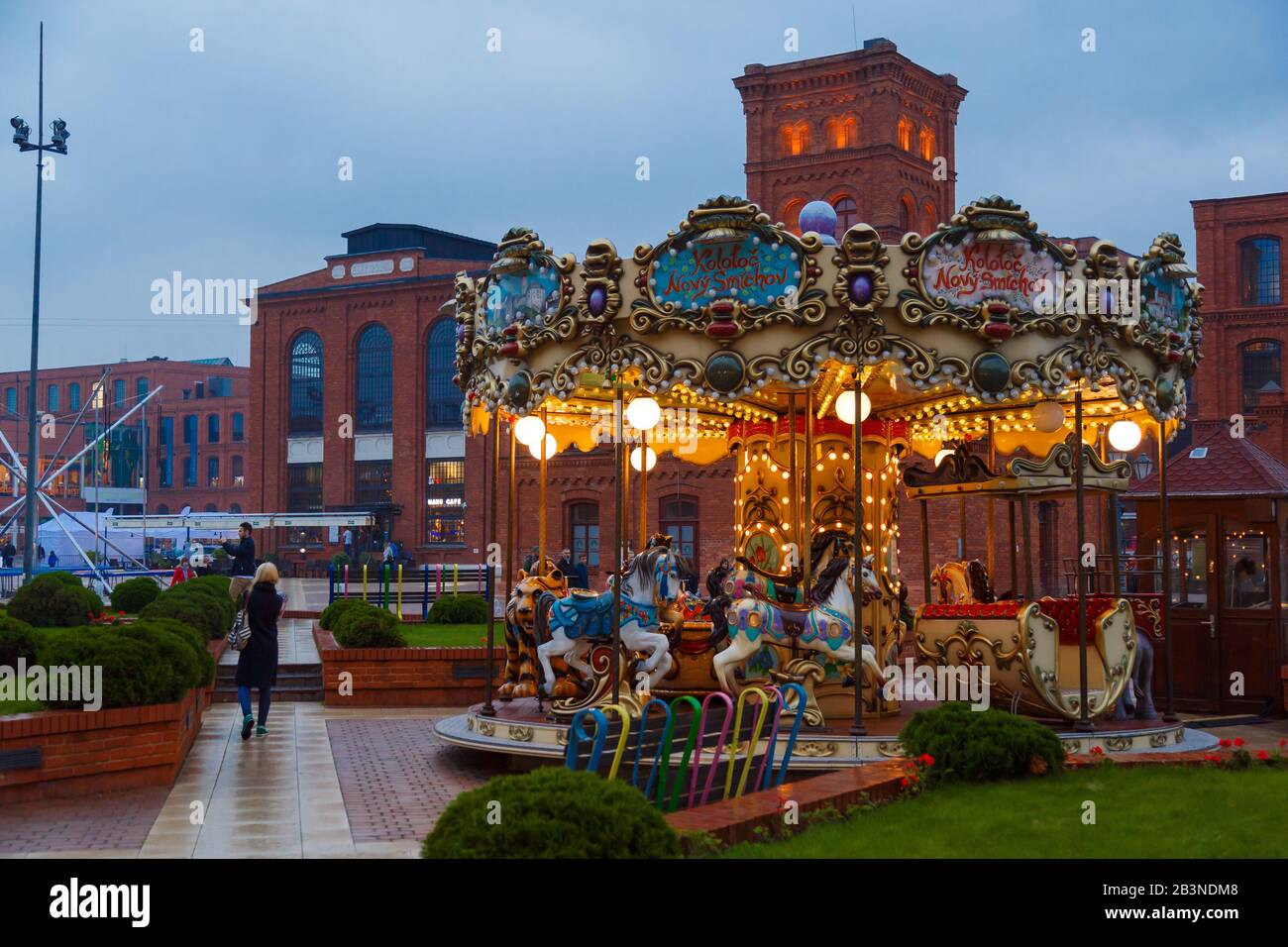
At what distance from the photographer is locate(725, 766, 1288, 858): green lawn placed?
7875 millimetres

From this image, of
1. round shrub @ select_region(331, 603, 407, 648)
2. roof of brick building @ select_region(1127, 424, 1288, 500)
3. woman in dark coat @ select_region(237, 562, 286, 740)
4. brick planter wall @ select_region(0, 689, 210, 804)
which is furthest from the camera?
round shrub @ select_region(331, 603, 407, 648)

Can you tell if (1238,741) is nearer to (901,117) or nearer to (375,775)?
(375,775)

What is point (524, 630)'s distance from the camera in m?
15.6

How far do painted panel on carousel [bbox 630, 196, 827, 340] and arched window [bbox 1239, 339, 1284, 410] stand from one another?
150 ft

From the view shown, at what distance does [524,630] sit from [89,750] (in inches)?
201

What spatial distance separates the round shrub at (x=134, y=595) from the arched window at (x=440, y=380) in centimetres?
3372

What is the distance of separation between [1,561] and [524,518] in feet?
68.1

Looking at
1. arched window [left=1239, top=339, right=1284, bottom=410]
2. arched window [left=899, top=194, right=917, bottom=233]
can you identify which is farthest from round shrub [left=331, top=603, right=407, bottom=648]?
arched window [left=1239, top=339, right=1284, bottom=410]

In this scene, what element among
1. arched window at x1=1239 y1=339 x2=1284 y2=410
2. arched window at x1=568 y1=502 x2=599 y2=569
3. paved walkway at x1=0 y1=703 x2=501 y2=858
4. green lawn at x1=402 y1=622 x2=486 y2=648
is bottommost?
paved walkway at x1=0 y1=703 x2=501 y2=858

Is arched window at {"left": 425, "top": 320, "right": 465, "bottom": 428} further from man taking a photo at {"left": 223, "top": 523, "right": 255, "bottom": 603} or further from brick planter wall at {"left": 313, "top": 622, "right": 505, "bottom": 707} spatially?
brick planter wall at {"left": 313, "top": 622, "right": 505, "bottom": 707}

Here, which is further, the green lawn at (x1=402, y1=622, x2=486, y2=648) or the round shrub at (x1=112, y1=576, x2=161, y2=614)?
the round shrub at (x1=112, y1=576, x2=161, y2=614)

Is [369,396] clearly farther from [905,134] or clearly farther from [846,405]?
[846,405]

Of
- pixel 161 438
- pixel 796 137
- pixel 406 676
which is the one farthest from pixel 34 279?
pixel 161 438

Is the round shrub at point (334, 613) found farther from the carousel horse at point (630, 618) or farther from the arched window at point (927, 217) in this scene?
the arched window at point (927, 217)
